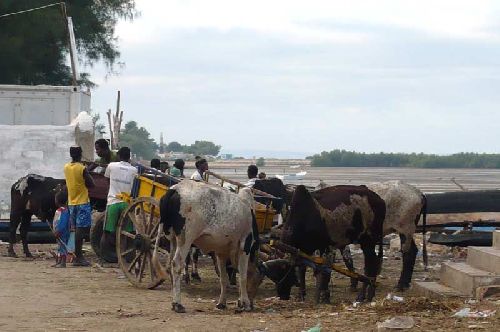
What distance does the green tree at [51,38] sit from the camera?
3491 cm

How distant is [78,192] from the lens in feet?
53.0

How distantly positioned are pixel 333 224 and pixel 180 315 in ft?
8.70

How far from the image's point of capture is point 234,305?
12.3 meters

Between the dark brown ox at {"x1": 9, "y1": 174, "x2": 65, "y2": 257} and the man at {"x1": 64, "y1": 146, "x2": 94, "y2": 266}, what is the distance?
5.82ft

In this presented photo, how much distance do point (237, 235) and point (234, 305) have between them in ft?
3.41

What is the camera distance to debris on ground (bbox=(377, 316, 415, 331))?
377 inches

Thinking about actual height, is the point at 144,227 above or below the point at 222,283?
above

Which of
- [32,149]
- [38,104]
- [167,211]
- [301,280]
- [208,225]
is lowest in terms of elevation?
[301,280]

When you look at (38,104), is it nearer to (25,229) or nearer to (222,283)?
(25,229)

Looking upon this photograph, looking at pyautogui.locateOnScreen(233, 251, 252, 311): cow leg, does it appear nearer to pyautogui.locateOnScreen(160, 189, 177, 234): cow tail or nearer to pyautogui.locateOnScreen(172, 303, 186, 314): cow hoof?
pyautogui.locateOnScreen(172, 303, 186, 314): cow hoof

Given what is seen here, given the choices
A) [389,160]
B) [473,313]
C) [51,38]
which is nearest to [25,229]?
[473,313]

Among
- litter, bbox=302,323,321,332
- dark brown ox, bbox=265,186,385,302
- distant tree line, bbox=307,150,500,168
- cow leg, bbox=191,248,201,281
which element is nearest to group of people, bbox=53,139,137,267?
cow leg, bbox=191,248,201,281

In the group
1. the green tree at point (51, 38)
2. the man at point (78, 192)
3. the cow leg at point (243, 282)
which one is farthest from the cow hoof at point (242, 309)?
the green tree at point (51, 38)

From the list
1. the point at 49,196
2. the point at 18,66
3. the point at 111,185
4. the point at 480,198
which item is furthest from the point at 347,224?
the point at 18,66
